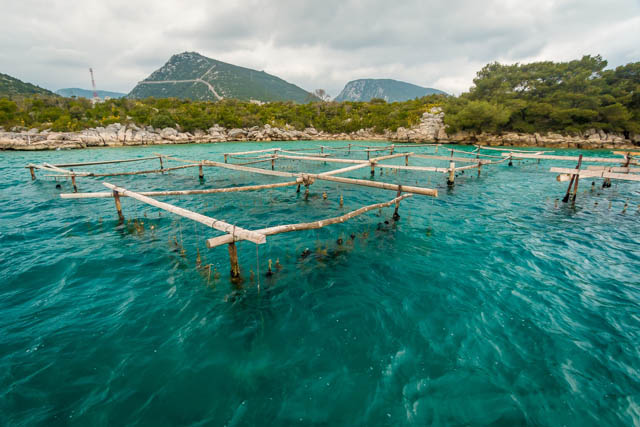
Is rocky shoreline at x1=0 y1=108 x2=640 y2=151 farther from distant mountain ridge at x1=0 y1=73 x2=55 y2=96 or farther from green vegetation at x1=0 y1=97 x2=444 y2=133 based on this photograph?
distant mountain ridge at x1=0 y1=73 x2=55 y2=96

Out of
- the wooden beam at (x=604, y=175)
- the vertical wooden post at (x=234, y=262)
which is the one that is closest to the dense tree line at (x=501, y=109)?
the wooden beam at (x=604, y=175)

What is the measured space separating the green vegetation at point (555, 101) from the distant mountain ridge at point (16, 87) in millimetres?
143754

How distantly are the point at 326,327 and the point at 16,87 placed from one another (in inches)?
6416

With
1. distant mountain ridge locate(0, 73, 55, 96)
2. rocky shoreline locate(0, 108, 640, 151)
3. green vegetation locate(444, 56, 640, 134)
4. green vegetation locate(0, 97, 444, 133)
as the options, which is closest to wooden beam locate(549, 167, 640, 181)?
green vegetation locate(444, 56, 640, 134)

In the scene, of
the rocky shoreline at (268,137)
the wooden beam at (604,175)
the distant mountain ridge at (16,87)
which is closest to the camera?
the wooden beam at (604,175)

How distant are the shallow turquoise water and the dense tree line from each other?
52759 mm

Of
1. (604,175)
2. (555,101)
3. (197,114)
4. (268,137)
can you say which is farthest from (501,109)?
(197,114)

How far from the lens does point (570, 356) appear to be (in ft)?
16.6

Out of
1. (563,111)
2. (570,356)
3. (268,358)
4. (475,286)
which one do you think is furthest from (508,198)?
(563,111)

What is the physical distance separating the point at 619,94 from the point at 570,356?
7124 centimetres

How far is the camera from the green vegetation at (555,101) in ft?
151

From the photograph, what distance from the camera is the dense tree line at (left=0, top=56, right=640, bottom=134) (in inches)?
1850

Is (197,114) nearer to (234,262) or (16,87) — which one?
(234,262)

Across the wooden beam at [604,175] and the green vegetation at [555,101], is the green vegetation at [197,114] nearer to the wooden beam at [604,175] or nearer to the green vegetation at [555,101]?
the green vegetation at [555,101]
